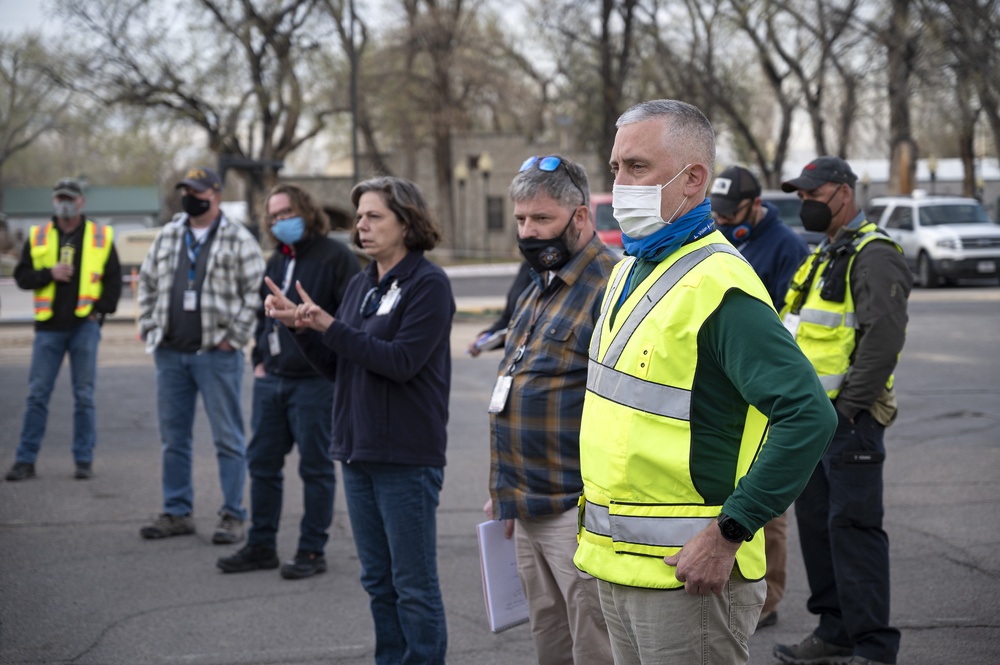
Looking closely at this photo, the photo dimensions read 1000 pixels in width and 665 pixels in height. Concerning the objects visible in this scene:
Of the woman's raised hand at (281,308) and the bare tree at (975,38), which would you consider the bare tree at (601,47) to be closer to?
the bare tree at (975,38)

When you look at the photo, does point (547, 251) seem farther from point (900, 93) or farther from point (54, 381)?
point (900, 93)

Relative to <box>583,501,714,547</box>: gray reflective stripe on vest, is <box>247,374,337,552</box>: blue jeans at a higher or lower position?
lower

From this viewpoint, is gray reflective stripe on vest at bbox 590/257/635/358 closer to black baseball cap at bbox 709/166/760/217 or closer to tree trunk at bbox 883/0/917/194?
black baseball cap at bbox 709/166/760/217

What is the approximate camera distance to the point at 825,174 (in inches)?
169

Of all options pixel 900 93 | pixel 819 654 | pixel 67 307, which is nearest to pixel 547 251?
pixel 819 654

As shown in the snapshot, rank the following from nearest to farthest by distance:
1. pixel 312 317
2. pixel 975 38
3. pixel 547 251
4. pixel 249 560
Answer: pixel 547 251
pixel 312 317
pixel 249 560
pixel 975 38

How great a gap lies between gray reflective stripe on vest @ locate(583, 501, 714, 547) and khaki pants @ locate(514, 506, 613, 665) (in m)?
0.79

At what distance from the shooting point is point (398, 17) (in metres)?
39.2

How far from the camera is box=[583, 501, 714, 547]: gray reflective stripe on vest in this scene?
2.35m

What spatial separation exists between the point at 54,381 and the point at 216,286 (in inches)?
81.3

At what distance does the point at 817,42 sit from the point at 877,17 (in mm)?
2692

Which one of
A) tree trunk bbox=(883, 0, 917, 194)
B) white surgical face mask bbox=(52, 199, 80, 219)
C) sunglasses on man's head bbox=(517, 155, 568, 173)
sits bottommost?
sunglasses on man's head bbox=(517, 155, 568, 173)

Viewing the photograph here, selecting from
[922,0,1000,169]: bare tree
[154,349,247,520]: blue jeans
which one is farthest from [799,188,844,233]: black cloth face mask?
[922,0,1000,169]: bare tree

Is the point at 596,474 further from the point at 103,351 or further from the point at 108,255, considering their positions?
the point at 103,351
